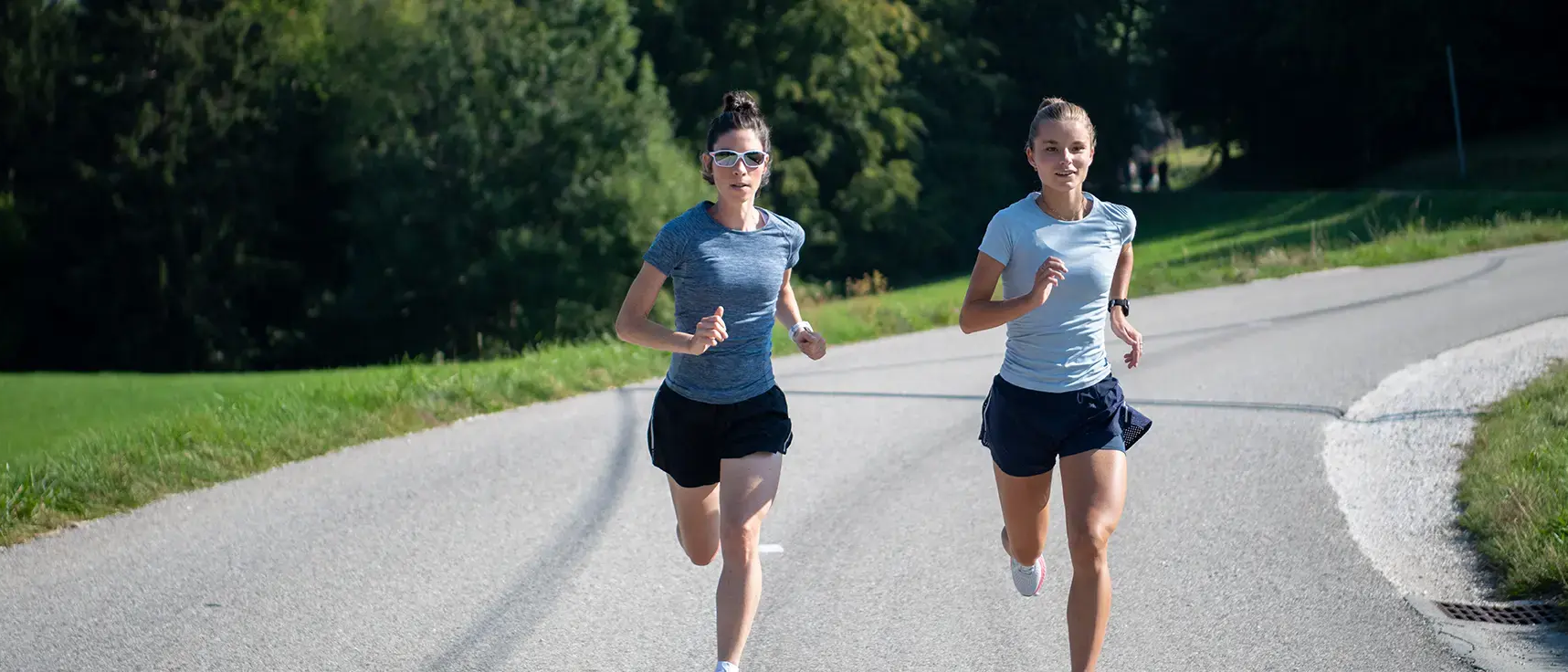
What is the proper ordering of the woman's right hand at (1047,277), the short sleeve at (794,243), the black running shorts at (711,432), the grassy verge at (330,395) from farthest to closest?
the grassy verge at (330,395) < the short sleeve at (794,243) < the black running shorts at (711,432) < the woman's right hand at (1047,277)

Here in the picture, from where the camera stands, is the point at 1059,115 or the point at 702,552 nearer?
the point at 1059,115

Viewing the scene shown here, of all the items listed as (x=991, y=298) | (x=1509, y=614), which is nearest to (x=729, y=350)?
(x=991, y=298)

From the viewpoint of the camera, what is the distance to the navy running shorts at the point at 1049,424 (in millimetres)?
5215

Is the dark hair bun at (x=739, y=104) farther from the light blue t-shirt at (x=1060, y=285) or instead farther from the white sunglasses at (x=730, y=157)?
the light blue t-shirt at (x=1060, y=285)

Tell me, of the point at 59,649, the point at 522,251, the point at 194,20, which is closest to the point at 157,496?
the point at 59,649

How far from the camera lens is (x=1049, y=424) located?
5.23m

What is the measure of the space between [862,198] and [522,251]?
14389 millimetres

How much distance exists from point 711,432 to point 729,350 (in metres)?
0.29

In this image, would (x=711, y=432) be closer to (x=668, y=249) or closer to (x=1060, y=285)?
(x=668, y=249)

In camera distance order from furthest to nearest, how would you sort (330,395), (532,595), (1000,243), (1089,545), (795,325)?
(330,395)
(532,595)
(795,325)
(1000,243)
(1089,545)

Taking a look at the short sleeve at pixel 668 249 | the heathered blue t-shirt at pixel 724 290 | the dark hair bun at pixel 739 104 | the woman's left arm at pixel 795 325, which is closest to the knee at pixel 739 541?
the heathered blue t-shirt at pixel 724 290

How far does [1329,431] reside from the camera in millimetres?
10289

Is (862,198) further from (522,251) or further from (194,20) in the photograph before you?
(194,20)

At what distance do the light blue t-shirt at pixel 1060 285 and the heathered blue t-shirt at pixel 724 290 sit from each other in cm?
74
